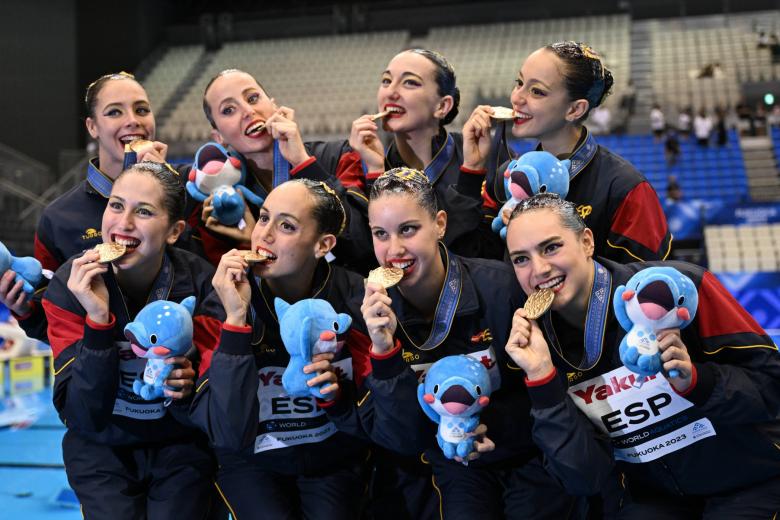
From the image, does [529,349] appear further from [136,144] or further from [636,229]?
[136,144]

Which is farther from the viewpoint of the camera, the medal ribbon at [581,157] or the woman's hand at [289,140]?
the woman's hand at [289,140]

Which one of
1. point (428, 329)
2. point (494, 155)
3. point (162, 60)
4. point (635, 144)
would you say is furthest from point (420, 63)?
point (162, 60)

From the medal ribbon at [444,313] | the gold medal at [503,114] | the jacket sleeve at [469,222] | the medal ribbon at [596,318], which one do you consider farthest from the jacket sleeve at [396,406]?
the gold medal at [503,114]

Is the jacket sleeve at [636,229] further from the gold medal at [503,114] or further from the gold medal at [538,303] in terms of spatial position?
the gold medal at [538,303]

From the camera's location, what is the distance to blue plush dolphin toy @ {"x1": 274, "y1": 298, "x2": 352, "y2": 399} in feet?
8.63

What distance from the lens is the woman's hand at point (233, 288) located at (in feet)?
8.98

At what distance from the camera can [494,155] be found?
367 cm

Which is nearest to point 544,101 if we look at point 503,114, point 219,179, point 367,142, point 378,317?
point 503,114

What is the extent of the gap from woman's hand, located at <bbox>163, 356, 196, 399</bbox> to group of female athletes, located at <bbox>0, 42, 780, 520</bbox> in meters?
0.01

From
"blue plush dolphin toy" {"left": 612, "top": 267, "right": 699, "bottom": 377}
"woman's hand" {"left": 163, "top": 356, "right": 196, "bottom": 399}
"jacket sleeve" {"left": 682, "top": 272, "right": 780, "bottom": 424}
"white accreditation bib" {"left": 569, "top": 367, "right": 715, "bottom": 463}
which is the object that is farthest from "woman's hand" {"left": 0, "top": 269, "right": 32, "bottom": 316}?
"jacket sleeve" {"left": 682, "top": 272, "right": 780, "bottom": 424}

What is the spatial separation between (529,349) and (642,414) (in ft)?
1.44

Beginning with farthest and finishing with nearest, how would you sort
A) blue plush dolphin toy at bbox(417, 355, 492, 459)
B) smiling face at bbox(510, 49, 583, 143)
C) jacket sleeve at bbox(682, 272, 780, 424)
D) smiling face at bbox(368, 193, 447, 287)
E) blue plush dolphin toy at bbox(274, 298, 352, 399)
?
smiling face at bbox(510, 49, 583, 143) < smiling face at bbox(368, 193, 447, 287) < blue plush dolphin toy at bbox(274, 298, 352, 399) < blue plush dolphin toy at bbox(417, 355, 492, 459) < jacket sleeve at bbox(682, 272, 780, 424)

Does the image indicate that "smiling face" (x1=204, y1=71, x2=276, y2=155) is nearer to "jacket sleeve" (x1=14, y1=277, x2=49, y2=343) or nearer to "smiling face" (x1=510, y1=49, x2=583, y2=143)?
"jacket sleeve" (x1=14, y1=277, x2=49, y2=343)

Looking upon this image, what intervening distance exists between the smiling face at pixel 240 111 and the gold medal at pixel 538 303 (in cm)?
166
